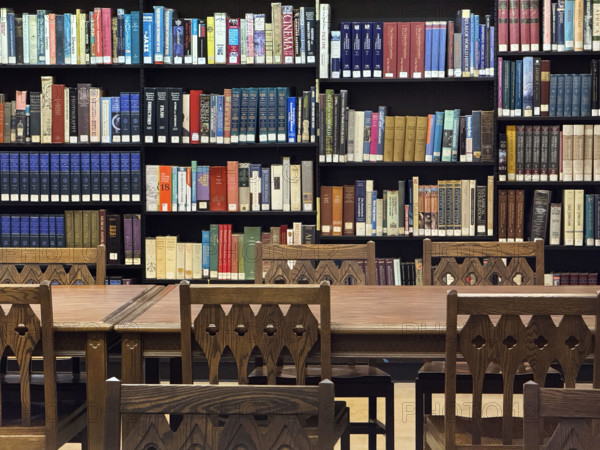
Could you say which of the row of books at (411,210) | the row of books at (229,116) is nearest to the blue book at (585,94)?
the row of books at (411,210)

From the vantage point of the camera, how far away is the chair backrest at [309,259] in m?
3.06

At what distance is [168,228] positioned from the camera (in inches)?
183

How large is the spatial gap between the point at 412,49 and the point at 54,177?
6.28ft

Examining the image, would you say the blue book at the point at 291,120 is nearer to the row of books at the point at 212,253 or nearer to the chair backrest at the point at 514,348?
the row of books at the point at 212,253

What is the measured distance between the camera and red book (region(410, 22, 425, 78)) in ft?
13.8

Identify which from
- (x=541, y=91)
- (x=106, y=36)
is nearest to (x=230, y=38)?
(x=106, y=36)

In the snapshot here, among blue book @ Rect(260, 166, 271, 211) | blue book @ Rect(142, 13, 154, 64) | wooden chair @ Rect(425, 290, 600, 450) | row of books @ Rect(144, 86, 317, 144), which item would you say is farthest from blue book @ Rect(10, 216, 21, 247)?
wooden chair @ Rect(425, 290, 600, 450)

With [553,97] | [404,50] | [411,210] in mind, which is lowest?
[411,210]

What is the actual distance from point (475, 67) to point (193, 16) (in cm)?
152

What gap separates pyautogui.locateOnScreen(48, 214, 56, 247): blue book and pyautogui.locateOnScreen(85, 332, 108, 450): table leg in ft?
7.55

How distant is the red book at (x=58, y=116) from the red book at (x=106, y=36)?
0.27 metres

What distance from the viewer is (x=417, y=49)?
423 centimetres

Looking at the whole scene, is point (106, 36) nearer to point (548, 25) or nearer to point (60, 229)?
point (60, 229)

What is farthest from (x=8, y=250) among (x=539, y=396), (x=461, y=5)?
(x=461, y=5)
